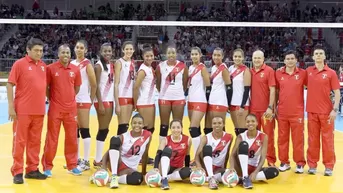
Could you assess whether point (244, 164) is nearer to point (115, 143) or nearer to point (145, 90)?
point (115, 143)

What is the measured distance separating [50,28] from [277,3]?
499 inches

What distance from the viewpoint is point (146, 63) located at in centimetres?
752

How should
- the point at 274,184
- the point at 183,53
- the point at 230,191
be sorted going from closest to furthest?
the point at 230,191 < the point at 274,184 < the point at 183,53

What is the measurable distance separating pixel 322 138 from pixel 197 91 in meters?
2.10

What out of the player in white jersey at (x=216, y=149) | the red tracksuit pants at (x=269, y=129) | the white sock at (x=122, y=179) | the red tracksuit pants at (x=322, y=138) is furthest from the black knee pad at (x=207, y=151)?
the red tracksuit pants at (x=322, y=138)

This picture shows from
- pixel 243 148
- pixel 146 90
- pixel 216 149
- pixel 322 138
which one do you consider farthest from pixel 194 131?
pixel 322 138

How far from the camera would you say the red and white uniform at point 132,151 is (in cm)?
670

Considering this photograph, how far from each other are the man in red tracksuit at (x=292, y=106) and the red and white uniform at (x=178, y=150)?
1736 millimetres

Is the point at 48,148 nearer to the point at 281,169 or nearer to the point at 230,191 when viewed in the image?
the point at 230,191

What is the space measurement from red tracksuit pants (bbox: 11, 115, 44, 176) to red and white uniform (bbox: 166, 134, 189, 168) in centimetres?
189

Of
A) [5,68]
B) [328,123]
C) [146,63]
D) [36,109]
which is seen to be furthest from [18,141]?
[5,68]

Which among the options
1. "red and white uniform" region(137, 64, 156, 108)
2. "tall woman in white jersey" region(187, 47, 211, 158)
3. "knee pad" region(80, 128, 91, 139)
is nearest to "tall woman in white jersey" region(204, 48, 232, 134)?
"tall woman in white jersey" region(187, 47, 211, 158)

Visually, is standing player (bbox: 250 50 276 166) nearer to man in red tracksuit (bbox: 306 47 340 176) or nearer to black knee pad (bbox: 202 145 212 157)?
man in red tracksuit (bbox: 306 47 340 176)

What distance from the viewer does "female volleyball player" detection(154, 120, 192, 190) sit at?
6.35 m
